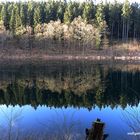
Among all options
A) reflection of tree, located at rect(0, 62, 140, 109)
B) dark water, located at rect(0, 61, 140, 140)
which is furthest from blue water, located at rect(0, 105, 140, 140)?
reflection of tree, located at rect(0, 62, 140, 109)

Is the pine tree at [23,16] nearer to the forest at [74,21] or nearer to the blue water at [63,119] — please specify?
the forest at [74,21]

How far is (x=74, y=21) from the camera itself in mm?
77750

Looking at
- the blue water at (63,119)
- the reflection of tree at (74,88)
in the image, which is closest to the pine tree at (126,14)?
the reflection of tree at (74,88)

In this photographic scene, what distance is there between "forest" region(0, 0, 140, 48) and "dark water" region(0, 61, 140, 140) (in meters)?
23.2

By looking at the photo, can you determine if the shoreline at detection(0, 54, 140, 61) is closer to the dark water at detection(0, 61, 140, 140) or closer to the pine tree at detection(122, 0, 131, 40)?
the pine tree at detection(122, 0, 131, 40)

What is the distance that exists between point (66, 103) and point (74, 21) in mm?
52676

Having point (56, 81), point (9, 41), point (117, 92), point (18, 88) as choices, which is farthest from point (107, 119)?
→ point (9, 41)

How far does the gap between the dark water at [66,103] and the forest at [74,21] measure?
23168 mm

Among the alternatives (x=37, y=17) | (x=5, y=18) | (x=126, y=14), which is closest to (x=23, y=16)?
(x=37, y=17)

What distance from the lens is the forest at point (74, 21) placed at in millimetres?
75312

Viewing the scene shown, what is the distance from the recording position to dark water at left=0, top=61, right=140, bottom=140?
56.4 ft

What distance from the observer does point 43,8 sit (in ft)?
284

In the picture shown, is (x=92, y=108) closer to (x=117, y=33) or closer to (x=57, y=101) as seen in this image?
(x=57, y=101)

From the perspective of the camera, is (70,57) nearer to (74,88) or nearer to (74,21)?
(74,21)
